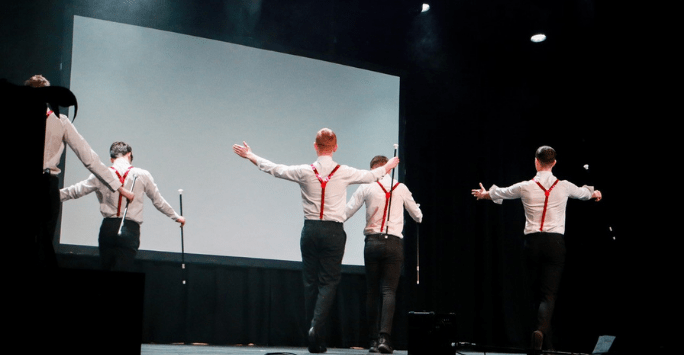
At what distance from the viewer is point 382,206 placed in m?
4.97

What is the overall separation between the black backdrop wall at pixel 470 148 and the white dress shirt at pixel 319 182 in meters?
1.45

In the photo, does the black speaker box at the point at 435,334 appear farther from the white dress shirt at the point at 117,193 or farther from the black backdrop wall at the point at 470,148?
the white dress shirt at the point at 117,193

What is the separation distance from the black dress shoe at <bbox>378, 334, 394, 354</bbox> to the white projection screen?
5.27 feet

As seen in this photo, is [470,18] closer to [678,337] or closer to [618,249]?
[618,249]

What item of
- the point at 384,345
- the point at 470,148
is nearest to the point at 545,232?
the point at 384,345

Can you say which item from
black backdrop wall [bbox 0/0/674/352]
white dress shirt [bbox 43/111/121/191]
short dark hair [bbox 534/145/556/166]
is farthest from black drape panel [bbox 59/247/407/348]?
short dark hair [bbox 534/145/556/166]

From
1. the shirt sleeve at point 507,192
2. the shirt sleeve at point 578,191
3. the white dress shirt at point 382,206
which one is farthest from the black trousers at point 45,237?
the shirt sleeve at point 578,191

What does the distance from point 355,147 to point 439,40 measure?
1.58m

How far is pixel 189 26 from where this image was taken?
5820 mm

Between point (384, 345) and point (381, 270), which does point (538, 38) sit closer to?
point (381, 270)

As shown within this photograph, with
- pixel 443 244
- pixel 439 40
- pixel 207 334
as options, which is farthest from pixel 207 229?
pixel 439 40

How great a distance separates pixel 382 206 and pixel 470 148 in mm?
2360

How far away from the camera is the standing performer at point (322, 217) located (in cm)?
450

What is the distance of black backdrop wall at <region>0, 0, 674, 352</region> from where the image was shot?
5.28 meters
